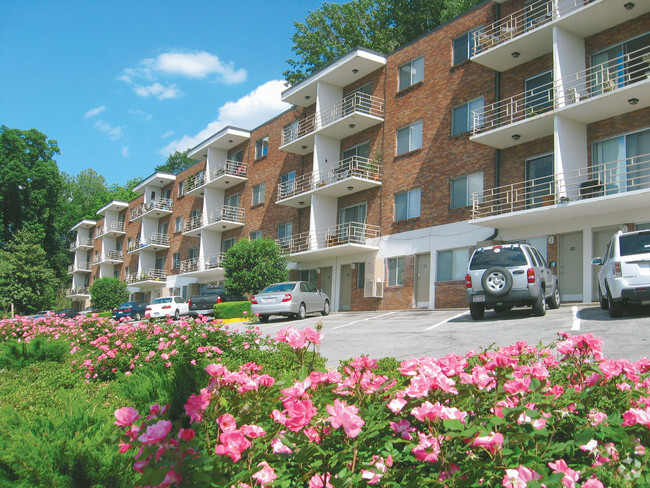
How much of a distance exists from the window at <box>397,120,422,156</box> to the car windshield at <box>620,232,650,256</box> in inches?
573

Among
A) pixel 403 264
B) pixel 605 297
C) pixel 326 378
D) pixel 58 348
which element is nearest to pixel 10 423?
pixel 326 378

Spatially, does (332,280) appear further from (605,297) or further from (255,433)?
(255,433)

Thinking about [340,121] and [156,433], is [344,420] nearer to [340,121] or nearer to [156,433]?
[156,433]

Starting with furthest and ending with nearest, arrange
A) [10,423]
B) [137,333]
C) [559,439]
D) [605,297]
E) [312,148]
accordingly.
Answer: [312,148], [605,297], [137,333], [10,423], [559,439]

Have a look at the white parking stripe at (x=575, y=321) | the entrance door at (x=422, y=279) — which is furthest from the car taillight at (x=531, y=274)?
the entrance door at (x=422, y=279)

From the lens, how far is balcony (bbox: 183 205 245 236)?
4112 centimetres

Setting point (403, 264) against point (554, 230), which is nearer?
point (554, 230)

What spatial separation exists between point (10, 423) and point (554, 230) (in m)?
19.5

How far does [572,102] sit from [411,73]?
988 cm

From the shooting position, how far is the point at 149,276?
53.9m

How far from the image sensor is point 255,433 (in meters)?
2.22

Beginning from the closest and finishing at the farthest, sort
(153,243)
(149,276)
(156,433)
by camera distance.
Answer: (156,433)
(149,276)
(153,243)

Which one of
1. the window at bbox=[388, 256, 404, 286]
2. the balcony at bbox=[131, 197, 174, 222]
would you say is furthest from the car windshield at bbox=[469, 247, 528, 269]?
the balcony at bbox=[131, 197, 174, 222]

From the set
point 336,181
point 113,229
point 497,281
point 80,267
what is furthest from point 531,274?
point 80,267
